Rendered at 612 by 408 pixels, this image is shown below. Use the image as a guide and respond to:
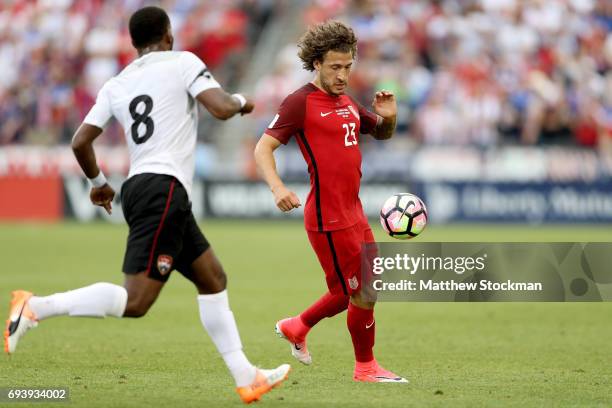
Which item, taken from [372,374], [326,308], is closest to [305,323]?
[326,308]

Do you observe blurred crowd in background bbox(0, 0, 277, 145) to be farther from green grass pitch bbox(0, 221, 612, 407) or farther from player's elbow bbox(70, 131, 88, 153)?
player's elbow bbox(70, 131, 88, 153)

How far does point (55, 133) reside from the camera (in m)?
26.5

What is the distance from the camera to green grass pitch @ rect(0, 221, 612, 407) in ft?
24.6

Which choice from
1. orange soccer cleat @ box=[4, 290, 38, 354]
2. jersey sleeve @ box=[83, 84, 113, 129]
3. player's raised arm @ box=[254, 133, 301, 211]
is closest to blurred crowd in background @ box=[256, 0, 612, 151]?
player's raised arm @ box=[254, 133, 301, 211]

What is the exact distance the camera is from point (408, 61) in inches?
963

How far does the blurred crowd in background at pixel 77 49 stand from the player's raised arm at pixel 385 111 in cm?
1787

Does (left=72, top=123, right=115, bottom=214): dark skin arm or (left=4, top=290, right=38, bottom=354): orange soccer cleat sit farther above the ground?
(left=72, top=123, right=115, bottom=214): dark skin arm

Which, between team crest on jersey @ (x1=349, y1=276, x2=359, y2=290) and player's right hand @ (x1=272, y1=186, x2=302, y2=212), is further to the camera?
team crest on jersey @ (x1=349, y1=276, x2=359, y2=290)

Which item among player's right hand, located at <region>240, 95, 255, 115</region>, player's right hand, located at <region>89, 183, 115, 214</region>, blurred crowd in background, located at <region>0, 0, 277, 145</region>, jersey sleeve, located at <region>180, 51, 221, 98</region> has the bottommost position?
player's right hand, located at <region>89, 183, 115, 214</region>

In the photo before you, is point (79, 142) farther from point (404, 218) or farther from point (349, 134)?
point (404, 218)

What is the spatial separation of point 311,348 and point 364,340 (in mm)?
1863

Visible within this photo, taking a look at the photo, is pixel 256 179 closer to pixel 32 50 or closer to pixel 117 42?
pixel 117 42

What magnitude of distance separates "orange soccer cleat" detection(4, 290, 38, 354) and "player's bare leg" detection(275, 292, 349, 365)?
8.55 ft

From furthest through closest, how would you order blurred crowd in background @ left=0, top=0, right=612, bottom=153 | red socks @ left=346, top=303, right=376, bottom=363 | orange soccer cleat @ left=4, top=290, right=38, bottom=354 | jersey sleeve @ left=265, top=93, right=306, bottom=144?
blurred crowd in background @ left=0, top=0, right=612, bottom=153
red socks @ left=346, top=303, right=376, bottom=363
jersey sleeve @ left=265, top=93, right=306, bottom=144
orange soccer cleat @ left=4, top=290, right=38, bottom=354
